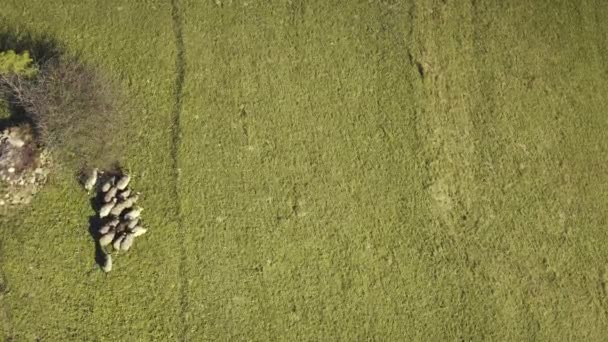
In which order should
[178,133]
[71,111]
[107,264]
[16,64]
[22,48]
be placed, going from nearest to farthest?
[107,264] → [16,64] → [71,111] → [178,133] → [22,48]

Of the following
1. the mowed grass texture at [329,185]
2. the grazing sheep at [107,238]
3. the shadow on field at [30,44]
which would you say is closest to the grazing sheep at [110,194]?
the mowed grass texture at [329,185]

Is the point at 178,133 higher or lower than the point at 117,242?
higher

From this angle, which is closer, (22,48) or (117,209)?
(117,209)

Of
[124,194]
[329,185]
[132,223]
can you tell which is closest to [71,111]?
[124,194]

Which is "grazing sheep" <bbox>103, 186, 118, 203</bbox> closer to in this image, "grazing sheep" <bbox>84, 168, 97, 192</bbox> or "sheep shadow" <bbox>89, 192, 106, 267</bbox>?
"sheep shadow" <bbox>89, 192, 106, 267</bbox>

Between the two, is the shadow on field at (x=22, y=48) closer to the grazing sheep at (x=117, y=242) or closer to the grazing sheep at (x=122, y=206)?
the grazing sheep at (x=122, y=206)

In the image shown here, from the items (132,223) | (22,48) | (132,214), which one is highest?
(22,48)

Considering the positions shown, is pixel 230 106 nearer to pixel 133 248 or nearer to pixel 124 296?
pixel 133 248

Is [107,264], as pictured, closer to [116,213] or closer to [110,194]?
[116,213]

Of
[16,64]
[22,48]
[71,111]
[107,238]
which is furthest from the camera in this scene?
[22,48]
